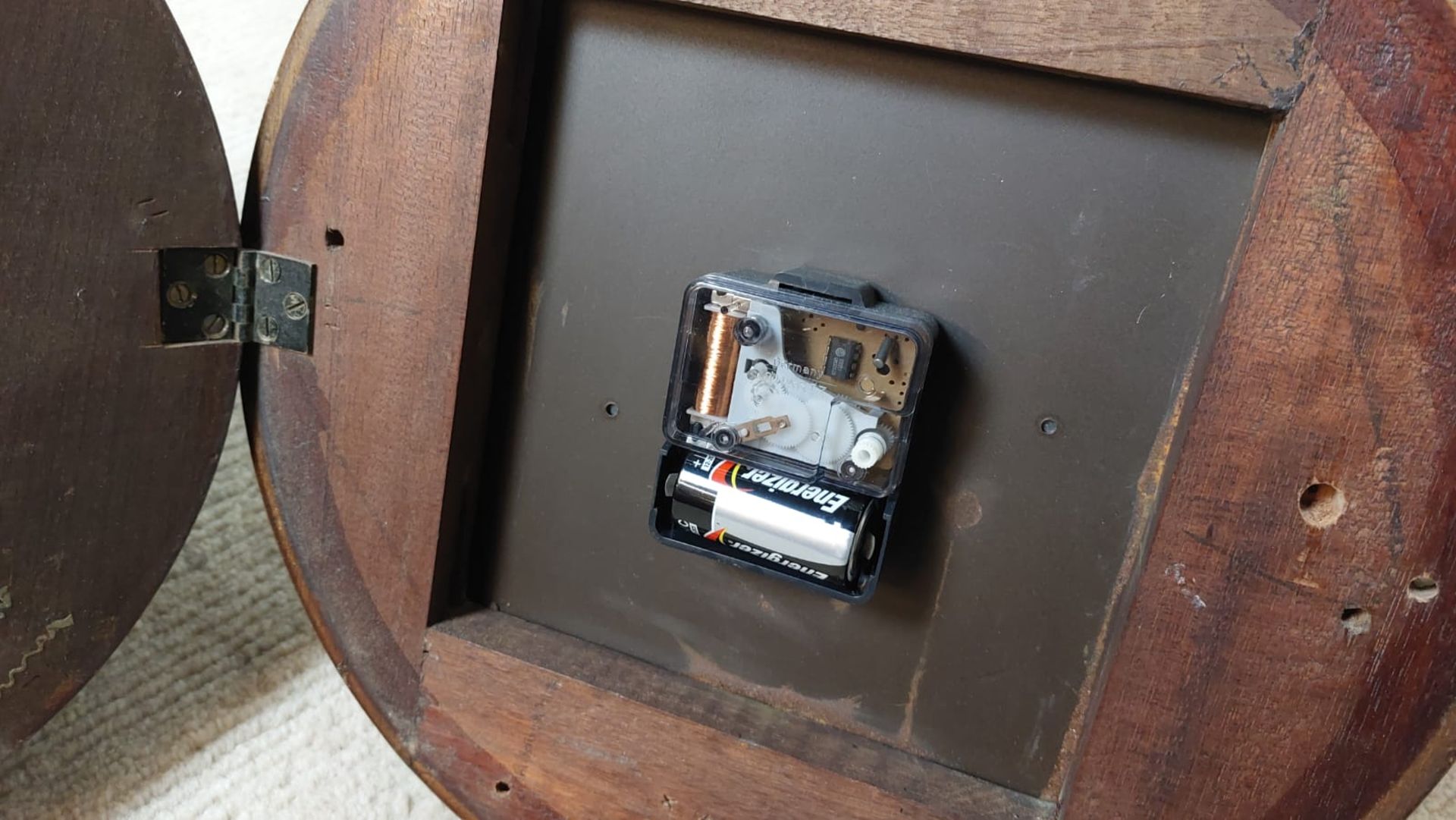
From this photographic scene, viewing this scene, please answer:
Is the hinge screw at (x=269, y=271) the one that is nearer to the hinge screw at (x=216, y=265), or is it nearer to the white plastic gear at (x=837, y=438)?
the hinge screw at (x=216, y=265)

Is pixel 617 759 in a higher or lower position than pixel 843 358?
lower

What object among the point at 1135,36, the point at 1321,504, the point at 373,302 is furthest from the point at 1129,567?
the point at 373,302

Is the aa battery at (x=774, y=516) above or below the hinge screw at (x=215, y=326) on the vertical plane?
below

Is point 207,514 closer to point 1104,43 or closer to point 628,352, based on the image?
point 628,352

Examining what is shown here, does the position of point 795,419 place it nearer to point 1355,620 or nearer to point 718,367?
point 718,367

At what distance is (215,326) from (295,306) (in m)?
0.06

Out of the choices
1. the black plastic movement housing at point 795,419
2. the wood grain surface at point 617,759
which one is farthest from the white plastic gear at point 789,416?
the wood grain surface at point 617,759

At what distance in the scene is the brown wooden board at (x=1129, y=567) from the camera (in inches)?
23.8

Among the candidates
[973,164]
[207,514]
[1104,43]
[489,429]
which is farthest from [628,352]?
[207,514]

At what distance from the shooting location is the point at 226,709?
38.9 inches

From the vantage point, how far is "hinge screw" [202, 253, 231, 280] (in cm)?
79

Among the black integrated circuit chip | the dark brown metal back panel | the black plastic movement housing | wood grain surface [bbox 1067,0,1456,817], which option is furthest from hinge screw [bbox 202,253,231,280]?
wood grain surface [bbox 1067,0,1456,817]

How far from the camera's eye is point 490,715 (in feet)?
2.63

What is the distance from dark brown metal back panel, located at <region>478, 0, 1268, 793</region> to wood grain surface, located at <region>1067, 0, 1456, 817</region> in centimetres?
4
